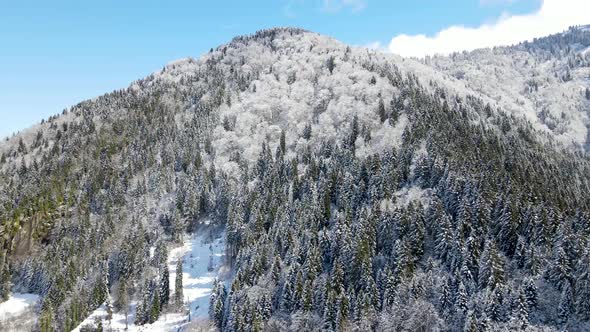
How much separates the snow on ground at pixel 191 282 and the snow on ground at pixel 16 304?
30.8 m

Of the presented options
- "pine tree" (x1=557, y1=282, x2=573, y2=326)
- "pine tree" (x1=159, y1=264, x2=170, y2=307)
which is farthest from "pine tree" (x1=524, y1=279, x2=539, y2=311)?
"pine tree" (x1=159, y1=264, x2=170, y2=307)

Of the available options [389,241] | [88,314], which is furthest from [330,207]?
[88,314]

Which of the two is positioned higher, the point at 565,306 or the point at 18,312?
the point at 565,306

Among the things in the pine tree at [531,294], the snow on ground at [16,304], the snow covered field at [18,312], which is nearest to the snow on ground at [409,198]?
the pine tree at [531,294]

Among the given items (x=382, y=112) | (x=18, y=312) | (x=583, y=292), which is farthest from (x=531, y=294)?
(x=18, y=312)

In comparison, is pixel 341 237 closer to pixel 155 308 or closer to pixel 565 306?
pixel 565 306

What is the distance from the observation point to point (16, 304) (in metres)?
153

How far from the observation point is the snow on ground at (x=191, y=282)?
5113 inches

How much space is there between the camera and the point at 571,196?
472ft

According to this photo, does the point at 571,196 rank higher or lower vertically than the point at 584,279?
higher

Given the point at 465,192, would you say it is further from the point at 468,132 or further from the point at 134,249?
the point at 134,249

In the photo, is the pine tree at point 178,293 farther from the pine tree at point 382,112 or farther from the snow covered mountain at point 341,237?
the pine tree at point 382,112

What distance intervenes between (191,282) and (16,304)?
2358 inches

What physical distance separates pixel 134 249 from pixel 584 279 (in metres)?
127
